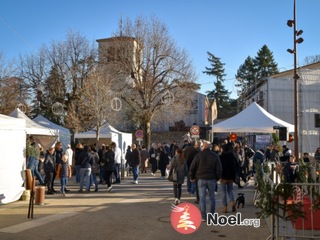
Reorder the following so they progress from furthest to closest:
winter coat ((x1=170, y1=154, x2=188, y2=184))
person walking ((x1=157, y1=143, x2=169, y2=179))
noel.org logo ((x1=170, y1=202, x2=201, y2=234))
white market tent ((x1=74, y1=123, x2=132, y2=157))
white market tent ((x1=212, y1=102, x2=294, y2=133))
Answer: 1. white market tent ((x1=74, y1=123, x2=132, y2=157))
2. person walking ((x1=157, y1=143, x2=169, y2=179))
3. white market tent ((x1=212, y1=102, x2=294, y2=133))
4. winter coat ((x1=170, y1=154, x2=188, y2=184))
5. noel.org logo ((x1=170, y1=202, x2=201, y2=234))

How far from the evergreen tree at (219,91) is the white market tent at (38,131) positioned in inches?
2218

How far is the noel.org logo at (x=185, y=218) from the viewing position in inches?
323

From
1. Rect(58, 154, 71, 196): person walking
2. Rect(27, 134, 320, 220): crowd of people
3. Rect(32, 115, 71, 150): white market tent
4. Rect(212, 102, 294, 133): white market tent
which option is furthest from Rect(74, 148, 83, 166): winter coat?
Rect(32, 115, 71, 150): white market tent

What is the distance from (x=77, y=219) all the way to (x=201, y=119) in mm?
52388

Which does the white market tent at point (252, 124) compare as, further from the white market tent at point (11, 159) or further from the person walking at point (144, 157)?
the white market tent at point (11, 159)

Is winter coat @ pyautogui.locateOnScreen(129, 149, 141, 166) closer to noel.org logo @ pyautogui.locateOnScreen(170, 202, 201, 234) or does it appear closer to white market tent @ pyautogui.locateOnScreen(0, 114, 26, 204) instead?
white market tent @ pyautogui.locateOnScreen(0, 114, 26, 204)

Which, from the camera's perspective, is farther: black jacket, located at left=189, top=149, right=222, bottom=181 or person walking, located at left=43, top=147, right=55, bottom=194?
person walking, located at left=43, top=147, right=55, bottom=194

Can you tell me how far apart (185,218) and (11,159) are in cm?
574

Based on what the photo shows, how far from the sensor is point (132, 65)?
3559 cm

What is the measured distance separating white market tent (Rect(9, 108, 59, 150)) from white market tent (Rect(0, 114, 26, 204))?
255 inches

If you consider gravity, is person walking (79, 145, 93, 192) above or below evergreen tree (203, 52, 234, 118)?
below

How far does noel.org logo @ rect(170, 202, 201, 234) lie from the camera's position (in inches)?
323

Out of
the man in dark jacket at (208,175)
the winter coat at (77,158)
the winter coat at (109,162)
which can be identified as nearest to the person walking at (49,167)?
the winter coat at (77,158)

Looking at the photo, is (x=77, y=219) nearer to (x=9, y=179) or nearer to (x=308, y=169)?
(x=9, y=179)
